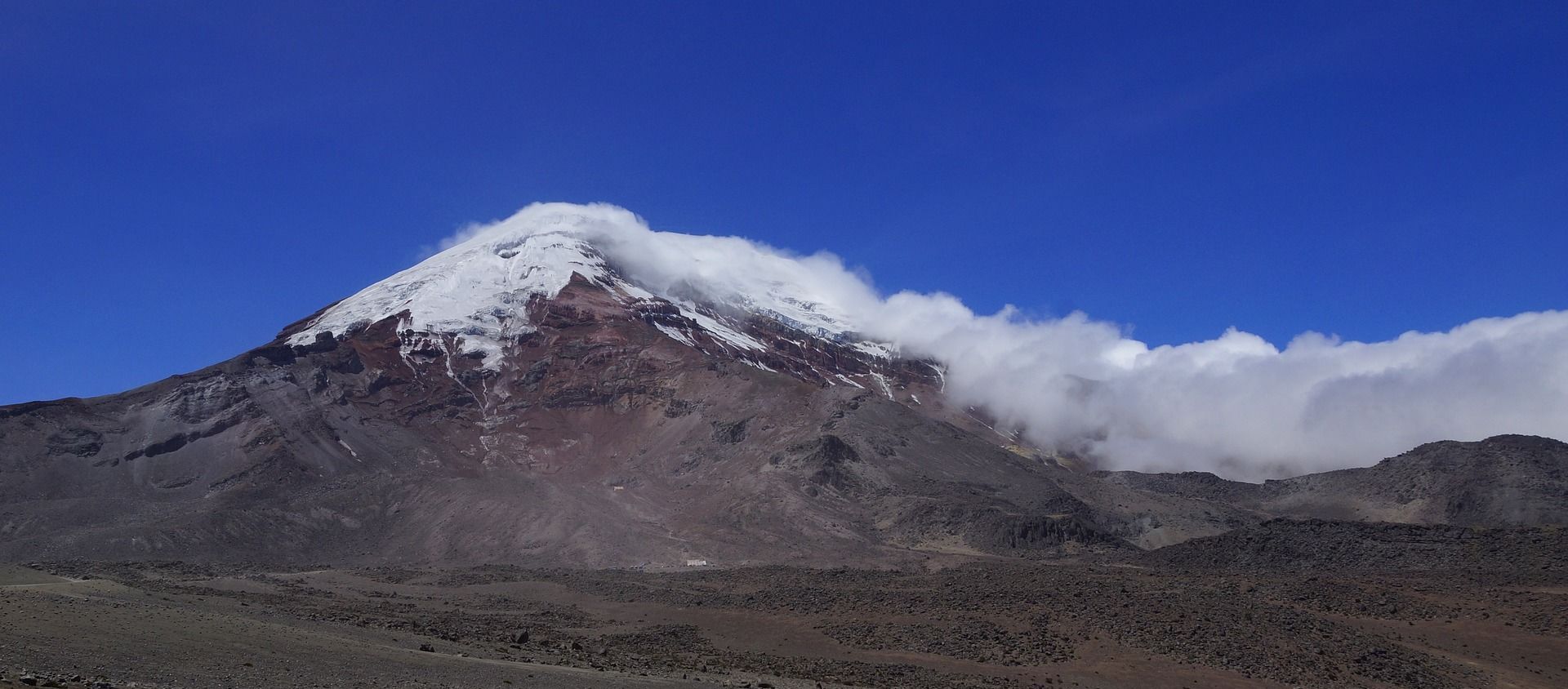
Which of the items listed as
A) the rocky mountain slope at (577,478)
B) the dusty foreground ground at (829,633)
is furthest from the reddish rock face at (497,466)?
A: the dusty foreground ground at (829,633)

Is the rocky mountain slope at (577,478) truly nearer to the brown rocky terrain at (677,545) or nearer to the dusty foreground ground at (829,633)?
the brown rocky terrain at (677,545)

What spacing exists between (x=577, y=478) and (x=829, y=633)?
97320 millimetres

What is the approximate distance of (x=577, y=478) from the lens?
16425cm

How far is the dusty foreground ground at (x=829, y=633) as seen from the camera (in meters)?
44.1

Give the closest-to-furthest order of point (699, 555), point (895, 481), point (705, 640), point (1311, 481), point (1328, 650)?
point (1328, 650), point (705, 640), point (699, 555), point (895, 481), point (1311, 481)

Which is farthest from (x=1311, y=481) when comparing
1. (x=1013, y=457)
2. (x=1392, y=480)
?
(x=1013, y=457)

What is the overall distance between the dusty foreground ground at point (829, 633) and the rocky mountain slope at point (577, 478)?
34921 mm

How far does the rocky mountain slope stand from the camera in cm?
13038

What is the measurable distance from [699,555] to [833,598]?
139 ft

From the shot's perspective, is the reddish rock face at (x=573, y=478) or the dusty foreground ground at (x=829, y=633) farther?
the reddish rock face at (x=573, y=478)

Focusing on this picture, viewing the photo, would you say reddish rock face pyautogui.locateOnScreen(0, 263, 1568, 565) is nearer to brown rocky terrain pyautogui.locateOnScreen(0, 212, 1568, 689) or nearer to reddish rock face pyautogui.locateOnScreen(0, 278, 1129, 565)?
reddish rock face pyautogui.locateOnScreen(0, 278, 1129, 565)

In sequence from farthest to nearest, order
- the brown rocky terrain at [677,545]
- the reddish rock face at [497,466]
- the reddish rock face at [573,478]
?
the reddish rock face at [497,466]
the reddish rock face at [573,478]
the brown rocky terrain at [677,545]

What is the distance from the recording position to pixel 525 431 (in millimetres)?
177750

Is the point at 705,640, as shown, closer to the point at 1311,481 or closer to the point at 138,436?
the point at 138,436
